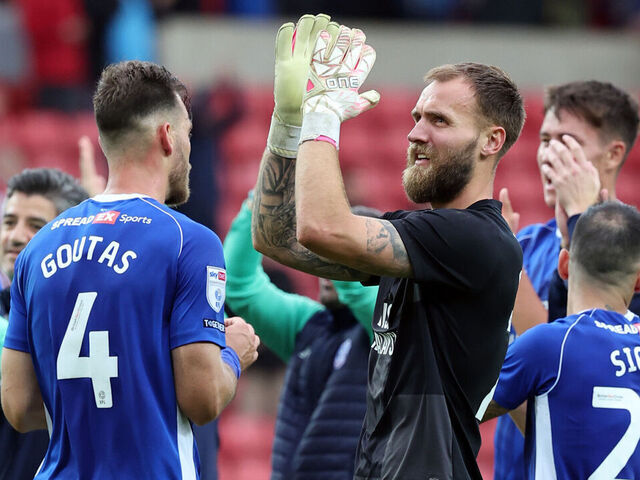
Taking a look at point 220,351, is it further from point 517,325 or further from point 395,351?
point 517,325

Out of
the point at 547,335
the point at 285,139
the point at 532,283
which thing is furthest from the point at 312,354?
the point at 285,139

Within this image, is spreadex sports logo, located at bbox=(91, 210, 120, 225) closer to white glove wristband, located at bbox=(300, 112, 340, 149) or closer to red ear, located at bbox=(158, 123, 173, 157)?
red ear, located at bbox=(158, 123, 173, 157)

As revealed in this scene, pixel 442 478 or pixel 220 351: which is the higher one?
pixel 220 351

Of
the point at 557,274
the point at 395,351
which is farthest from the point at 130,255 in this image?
the point at 557,274

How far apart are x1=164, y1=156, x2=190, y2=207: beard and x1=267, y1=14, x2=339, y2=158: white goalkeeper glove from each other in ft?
1.10

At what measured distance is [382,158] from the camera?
1212 cm

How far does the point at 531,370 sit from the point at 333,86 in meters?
1.31

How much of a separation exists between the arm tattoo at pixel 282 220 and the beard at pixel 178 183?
27 centimetres

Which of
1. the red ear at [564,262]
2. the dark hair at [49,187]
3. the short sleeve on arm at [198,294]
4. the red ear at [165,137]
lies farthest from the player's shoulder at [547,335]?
the dark hair at [49,187]

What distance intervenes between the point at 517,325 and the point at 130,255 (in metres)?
1.81

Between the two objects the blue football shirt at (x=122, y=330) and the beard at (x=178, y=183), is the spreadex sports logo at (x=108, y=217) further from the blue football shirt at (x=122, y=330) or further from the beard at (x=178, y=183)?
the beard at (x=178, y=183)

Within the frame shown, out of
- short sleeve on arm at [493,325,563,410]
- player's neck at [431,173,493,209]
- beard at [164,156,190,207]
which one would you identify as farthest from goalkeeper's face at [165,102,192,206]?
short sleeve on arm at [493,325,563,410]

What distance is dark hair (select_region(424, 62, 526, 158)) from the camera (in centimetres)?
338

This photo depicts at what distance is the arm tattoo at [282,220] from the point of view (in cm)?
348
